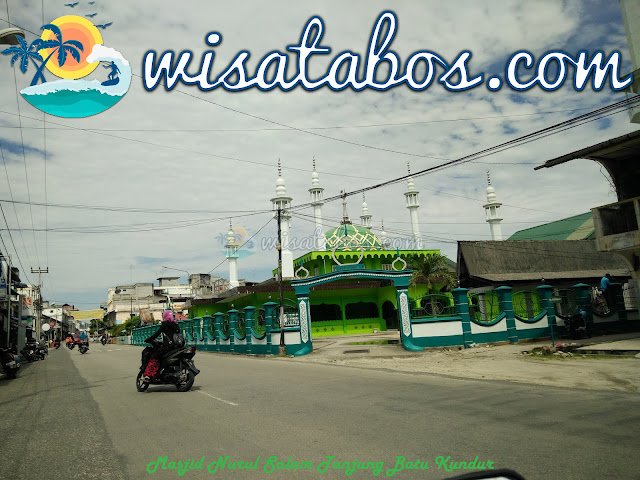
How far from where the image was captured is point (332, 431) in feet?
19.4

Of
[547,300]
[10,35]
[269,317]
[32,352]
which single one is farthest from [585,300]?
[32,352]

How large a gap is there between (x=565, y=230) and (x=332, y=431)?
40245 millimetres

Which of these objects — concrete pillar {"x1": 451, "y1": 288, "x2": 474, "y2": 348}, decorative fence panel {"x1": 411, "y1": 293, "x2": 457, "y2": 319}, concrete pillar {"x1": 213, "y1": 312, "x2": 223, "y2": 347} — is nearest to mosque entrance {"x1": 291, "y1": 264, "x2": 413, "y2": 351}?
decorative fence panel {"x1": 411, "y1": 293, "x2": 457, "y2": 319}

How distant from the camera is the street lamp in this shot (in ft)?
31.6

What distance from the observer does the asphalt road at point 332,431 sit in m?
4.58

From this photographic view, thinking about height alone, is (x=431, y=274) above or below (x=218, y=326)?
above

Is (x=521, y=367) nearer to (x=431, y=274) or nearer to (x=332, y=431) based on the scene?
(x=332, y=431)

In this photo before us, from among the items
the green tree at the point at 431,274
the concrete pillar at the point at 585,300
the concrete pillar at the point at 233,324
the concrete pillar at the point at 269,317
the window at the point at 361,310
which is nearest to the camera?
the concrete pillar at the point at 585,300

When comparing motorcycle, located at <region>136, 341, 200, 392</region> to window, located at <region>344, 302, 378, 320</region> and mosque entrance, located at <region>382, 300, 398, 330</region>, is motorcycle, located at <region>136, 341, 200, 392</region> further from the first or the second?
mosque entrance, located at <region>382, 300, 398, 330</region>

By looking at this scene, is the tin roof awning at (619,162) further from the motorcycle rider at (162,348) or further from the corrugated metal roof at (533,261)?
the motorcycle rider at (162,348)

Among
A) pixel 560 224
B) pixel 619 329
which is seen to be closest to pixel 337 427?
pixel 619 329

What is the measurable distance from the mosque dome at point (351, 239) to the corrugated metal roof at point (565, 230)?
1397 cm

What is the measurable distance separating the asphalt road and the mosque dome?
106 feet

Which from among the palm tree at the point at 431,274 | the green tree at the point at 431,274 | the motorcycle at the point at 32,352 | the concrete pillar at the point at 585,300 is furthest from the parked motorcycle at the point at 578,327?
the motorcycle at the point at 32,352
